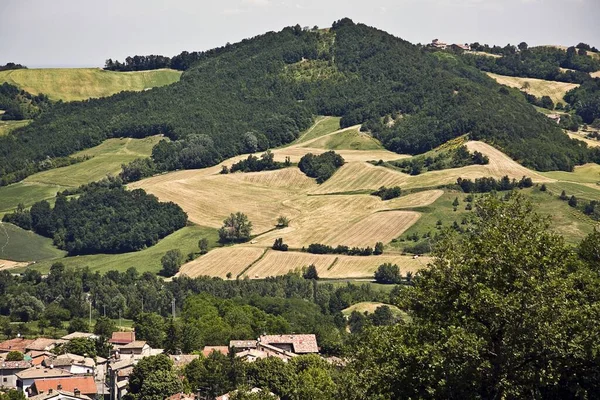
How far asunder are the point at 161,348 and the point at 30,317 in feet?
99.9

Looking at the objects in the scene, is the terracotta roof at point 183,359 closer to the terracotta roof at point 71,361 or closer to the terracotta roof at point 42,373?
the terracotta roof at point 71,361

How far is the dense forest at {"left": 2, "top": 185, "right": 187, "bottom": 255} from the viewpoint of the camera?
188 m

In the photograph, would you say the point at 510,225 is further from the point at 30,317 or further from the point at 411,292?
the point at 30,317

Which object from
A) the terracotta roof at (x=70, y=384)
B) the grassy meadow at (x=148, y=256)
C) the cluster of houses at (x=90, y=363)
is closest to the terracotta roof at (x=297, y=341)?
the cluster of houses at (x=90, y=363)

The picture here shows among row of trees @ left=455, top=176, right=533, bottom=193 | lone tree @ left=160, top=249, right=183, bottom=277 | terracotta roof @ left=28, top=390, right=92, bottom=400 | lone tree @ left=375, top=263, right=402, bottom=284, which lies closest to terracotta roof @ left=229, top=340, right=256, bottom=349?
terracotta roof @ left=28, top=390, right=92, bottom=400

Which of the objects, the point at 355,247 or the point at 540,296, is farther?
the point at 355,247

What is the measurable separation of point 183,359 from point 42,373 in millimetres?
12028

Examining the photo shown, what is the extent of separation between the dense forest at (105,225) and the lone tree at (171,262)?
17.2 meters

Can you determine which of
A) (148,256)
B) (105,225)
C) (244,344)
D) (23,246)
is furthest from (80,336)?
(105,225)

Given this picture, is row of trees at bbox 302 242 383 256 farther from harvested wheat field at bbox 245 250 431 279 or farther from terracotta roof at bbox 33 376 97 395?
terracotta roof at bbox 33 376 97 395

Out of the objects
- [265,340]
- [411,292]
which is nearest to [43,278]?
[265,340]

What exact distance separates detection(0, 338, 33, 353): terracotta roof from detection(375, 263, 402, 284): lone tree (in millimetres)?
53596

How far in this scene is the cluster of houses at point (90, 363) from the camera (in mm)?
91062

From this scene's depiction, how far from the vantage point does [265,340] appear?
363ft
